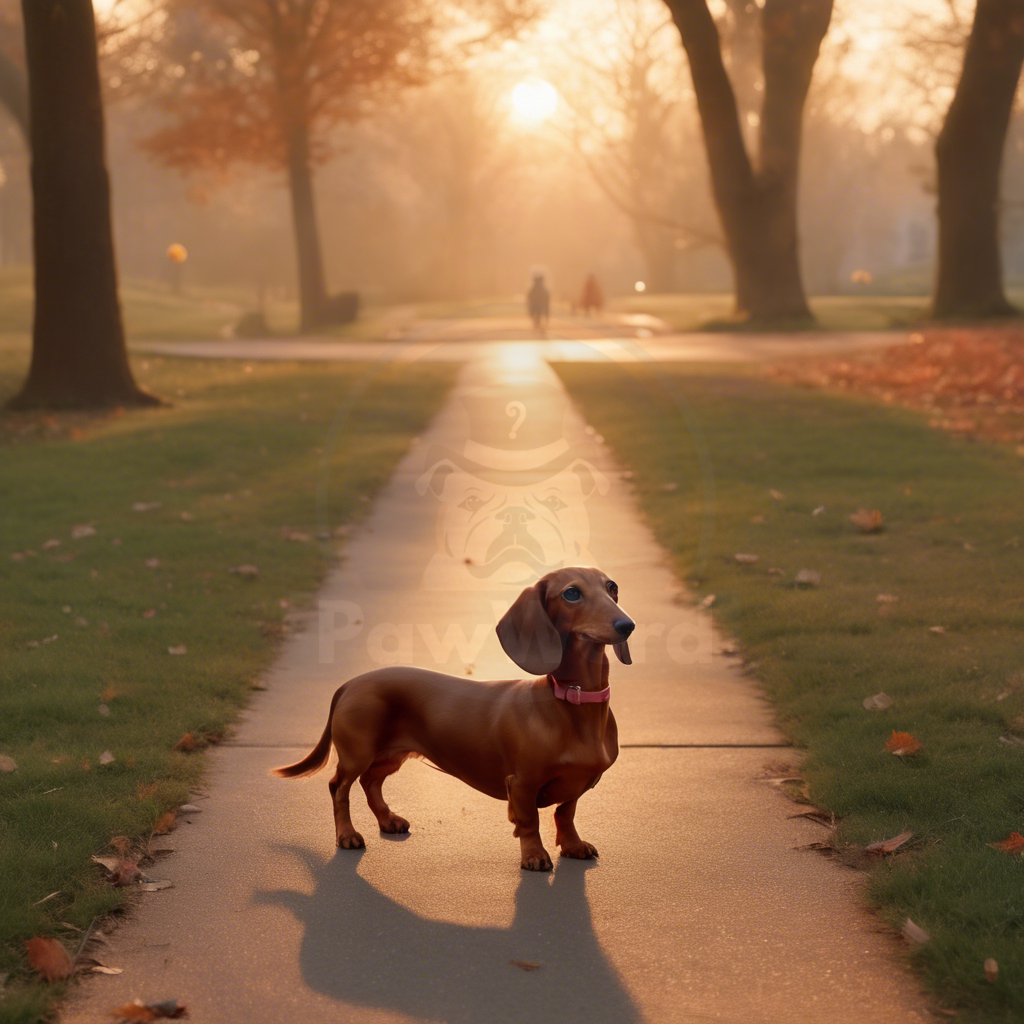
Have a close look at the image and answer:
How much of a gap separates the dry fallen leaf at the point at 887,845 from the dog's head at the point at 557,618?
3.91ft

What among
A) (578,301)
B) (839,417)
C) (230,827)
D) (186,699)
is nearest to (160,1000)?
(230,827)

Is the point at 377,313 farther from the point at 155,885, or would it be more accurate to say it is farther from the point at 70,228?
the point at 155,885

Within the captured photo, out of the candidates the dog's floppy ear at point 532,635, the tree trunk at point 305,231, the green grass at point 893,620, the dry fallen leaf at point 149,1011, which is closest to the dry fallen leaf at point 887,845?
the green grass at point 893,620

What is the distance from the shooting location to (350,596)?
8516mm

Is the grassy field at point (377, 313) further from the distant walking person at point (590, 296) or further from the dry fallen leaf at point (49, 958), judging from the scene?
the dry fallen leaf at point (49, 958)

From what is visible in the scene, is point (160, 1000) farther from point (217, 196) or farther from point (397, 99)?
point (217, 196)

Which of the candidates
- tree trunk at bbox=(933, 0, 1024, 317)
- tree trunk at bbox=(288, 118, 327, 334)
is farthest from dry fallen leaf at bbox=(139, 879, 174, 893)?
tree trunk at bbox=(288, 118, 327, 334)

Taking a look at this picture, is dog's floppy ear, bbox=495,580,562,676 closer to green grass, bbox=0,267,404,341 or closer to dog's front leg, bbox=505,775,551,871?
dog's front leg, bbox=505,775,551,871

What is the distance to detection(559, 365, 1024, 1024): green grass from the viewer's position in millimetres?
4020

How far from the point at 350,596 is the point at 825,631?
125 inches

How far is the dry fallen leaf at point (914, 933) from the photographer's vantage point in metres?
3.69

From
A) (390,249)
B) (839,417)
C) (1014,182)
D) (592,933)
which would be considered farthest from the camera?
(1014,182)

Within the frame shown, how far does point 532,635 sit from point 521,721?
0.33 m

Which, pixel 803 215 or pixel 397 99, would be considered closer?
pixel 397 99
